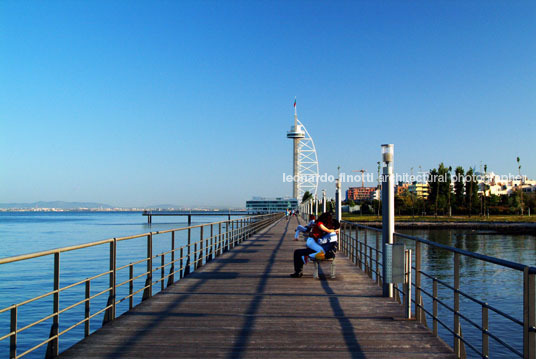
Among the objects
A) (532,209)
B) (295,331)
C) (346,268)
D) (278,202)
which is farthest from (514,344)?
(278,202)

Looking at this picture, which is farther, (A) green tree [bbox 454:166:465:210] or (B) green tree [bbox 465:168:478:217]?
(A) green tree [bbox 454:166:465:210]

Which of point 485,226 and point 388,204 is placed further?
point 485,226

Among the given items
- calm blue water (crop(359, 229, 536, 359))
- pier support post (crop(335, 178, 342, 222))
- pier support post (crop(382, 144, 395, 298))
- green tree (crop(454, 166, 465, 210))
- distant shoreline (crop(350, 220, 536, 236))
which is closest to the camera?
pier support post (crop(382, 144, 395, 298))

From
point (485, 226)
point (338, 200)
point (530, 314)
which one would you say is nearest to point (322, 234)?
point (530, 314)

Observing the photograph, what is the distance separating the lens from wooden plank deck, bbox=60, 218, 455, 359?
474 cm

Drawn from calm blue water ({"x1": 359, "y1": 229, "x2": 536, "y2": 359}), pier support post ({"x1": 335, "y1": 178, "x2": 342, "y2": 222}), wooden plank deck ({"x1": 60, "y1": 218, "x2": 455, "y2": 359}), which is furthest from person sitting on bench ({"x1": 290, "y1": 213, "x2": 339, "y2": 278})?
pier support post ({"x1": 335, "y1": 178, "x2": 342, "y2": 222})

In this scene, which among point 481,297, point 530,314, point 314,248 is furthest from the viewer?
point 481,297

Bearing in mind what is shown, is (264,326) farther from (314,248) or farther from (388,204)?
(314,248)

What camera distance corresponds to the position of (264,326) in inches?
225

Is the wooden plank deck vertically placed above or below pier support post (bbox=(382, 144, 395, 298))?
below

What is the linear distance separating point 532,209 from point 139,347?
131462 millimetres

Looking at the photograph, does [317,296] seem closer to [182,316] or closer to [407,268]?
[407,268]

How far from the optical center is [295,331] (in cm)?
549

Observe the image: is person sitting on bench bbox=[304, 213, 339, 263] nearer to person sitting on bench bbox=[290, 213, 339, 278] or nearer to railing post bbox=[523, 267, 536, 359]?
person sitting on bench bbox=[290, 213, 339, 278]
